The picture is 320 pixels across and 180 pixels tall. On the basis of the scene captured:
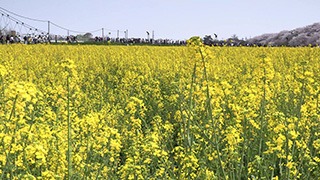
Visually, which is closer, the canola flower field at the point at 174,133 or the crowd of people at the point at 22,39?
the canola flower field at the point at 174,133

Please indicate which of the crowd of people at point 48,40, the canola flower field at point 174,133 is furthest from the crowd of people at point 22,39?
the canola flower field at point 174,133

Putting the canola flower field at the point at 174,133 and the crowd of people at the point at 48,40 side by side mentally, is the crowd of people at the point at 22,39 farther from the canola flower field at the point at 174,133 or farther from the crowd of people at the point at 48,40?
the canola flower field at the point at 174,133

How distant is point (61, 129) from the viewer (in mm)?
3275

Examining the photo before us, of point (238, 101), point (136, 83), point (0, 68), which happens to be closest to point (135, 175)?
point (0, 68)

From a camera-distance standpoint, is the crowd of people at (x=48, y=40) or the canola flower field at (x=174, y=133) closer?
the canola flower field at (x=174, y=133)

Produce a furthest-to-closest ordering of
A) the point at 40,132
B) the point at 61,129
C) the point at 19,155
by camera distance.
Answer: the point at 61,129 < the point at 40,132 < the point at 19,155

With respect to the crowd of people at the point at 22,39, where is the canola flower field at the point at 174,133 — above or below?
below

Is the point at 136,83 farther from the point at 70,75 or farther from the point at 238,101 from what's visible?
the point at 70,75

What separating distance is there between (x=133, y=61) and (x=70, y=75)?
8664mm

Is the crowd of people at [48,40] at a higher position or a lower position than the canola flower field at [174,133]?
higher

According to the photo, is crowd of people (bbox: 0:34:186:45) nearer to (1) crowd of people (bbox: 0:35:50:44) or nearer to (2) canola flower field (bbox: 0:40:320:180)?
(1) crowd of people (bbox: 0:35:50:44)

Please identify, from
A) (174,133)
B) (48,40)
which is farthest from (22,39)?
(174,133)

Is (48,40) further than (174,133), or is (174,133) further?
(48,40)

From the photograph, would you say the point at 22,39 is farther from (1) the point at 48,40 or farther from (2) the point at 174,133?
(2) the point at 174,133
